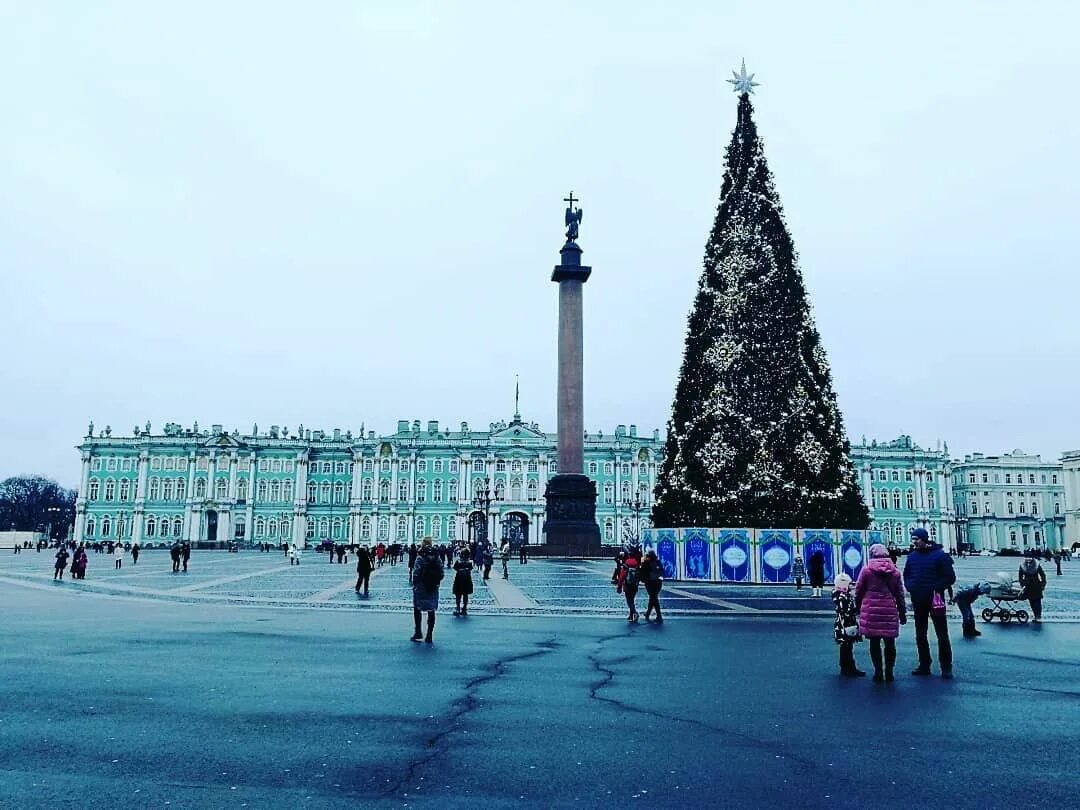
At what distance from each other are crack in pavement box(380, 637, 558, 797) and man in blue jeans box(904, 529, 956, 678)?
→ 14.5 feet

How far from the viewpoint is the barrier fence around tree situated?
2744 centimetres

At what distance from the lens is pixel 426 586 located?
1270cm

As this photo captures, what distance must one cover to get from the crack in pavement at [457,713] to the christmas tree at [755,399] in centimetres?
1845

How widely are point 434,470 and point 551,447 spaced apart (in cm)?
1355

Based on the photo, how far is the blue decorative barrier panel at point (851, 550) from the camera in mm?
27281

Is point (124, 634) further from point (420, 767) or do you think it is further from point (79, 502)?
point (79, 502)

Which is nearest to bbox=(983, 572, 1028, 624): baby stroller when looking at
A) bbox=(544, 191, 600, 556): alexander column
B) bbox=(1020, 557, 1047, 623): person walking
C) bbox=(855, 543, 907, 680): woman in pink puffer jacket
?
bbox=(1020, 557, 1047, 623): person walking

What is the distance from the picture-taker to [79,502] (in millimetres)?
100875

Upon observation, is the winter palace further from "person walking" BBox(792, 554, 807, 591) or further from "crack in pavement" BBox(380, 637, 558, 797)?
"crack in pavement" BBox(380, 637, 558, 797)

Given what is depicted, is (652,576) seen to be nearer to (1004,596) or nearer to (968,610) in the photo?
(968,610)

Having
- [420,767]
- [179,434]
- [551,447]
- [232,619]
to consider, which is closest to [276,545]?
[179,434]

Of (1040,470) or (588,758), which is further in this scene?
(1040,470)

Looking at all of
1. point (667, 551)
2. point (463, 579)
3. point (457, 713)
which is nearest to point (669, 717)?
point (457, 713)

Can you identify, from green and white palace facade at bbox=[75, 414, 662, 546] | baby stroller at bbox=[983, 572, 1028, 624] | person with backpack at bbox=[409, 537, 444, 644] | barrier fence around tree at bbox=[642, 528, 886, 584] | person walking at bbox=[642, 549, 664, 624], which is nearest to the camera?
person with backpack at bbox=[409, 537, 444, 644]
